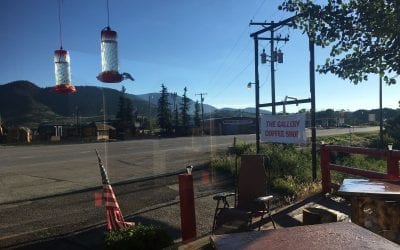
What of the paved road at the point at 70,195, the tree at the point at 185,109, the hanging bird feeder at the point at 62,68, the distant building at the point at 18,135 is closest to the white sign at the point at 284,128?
the paved road at the point at 70,195

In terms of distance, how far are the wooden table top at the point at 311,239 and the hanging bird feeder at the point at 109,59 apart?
6.44 feet

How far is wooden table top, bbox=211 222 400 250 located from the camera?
127 inches

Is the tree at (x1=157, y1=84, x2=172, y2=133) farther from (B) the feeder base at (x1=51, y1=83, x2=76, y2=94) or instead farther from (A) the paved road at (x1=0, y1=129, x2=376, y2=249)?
(B) the feeder base at (x1=51, y1=83, x2=76, y2=94)

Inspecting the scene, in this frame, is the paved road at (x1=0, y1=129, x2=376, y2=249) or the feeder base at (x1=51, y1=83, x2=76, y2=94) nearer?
the feeder base at (x1=51, y1=83, x2=76, y2=94)

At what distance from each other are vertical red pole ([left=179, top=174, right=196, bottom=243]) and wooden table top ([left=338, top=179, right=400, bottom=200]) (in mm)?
2952

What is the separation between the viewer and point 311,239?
11.2ft

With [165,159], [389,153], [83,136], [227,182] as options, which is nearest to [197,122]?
[83,136]

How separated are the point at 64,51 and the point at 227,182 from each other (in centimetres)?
1032

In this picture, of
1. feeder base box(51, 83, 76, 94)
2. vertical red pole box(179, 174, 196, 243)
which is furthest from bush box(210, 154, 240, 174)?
feeder base box(51, 83, 76, 94)

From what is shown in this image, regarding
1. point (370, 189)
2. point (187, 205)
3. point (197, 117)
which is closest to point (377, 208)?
point (370, 189)

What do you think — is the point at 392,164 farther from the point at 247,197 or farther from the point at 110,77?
the point at 110,77

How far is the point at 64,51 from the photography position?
212 inches

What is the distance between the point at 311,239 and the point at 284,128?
10948mm

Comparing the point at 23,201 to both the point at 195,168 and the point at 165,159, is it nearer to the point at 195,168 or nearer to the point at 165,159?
the point at 195,168
